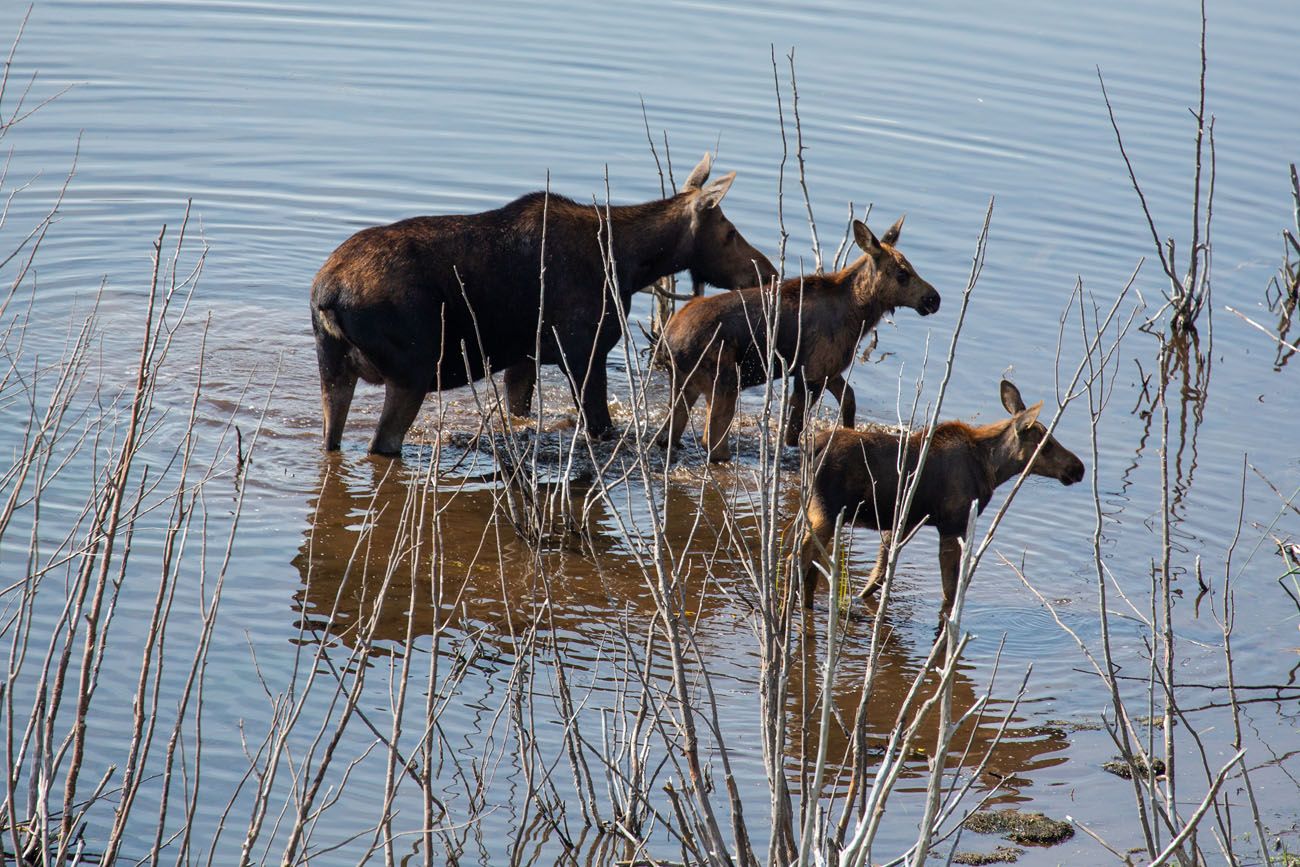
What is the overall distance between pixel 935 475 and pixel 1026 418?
539 mm

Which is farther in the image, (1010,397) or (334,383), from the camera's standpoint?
(334,383)

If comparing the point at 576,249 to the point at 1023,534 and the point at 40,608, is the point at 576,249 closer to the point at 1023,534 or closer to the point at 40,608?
the point at 1023,534

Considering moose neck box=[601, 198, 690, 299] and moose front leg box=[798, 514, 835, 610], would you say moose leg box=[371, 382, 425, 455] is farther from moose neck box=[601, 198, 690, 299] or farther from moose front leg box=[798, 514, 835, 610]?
moose front leg box=[798, 514, 835, 610]

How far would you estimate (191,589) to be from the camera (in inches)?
307

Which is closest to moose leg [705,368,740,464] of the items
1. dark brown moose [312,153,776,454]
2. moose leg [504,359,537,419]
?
dark brown moose [312,153,776,454]

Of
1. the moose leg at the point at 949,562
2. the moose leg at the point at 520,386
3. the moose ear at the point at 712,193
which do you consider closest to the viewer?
the moose leg at the point at 949,562

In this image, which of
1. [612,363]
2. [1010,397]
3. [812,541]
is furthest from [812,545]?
[612,363]

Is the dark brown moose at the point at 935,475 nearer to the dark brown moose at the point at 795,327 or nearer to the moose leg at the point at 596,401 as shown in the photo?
the dark brown moose at the point at 795,327

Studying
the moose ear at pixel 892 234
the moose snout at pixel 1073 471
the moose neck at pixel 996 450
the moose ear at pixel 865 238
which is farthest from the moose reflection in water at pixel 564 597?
the moose ear at pixel 892 234

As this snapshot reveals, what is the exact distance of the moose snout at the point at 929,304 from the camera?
1005 cm

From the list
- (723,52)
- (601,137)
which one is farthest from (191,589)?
(723,52)

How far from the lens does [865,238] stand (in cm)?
952

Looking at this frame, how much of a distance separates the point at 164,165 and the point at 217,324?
3.78 m

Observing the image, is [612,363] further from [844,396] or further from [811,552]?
[811,552]
